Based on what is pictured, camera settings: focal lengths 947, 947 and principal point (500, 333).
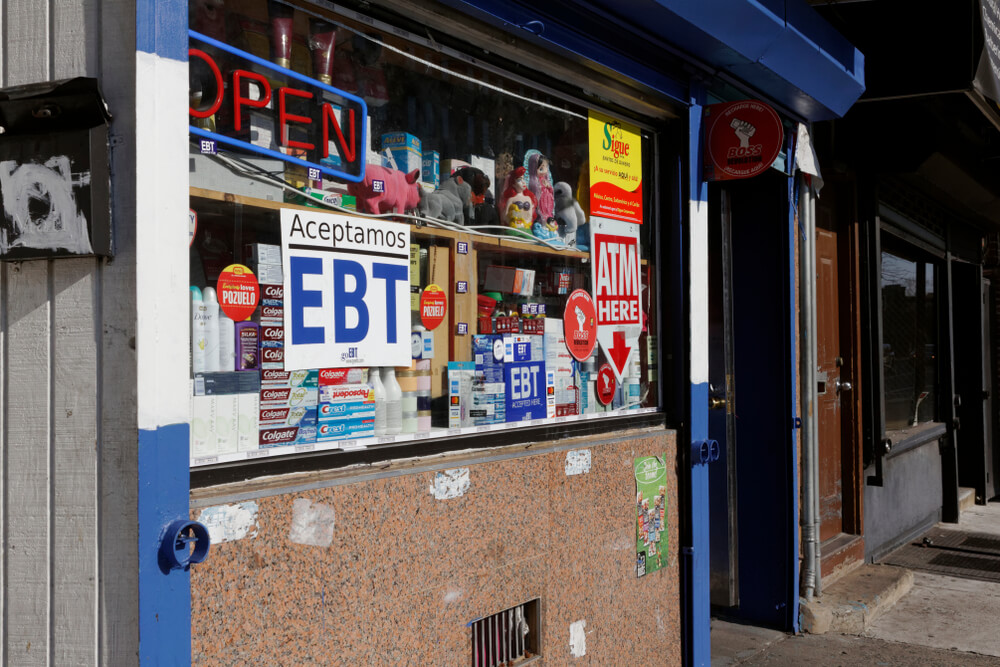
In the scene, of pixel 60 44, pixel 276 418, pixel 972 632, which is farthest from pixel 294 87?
pixel 972 632

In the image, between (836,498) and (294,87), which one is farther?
(836,498)

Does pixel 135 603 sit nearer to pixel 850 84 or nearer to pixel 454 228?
pixel 454 228

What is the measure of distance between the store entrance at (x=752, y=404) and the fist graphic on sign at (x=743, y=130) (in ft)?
2.67

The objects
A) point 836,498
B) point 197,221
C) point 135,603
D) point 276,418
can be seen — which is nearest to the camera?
point 135,603

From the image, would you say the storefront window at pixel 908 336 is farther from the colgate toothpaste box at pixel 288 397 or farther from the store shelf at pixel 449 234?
the colgate toothpaste box at pixel 288 397

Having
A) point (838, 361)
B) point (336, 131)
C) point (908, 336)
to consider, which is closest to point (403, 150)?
point (336, 131)

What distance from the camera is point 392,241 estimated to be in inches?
124

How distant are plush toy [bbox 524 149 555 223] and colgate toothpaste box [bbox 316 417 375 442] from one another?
52.7 inches

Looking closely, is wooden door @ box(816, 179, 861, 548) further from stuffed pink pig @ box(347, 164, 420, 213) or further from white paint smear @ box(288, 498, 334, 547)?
white paint smear @ box(288, 498, 334, 547)

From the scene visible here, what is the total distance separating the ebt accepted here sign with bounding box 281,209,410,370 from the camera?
281cm

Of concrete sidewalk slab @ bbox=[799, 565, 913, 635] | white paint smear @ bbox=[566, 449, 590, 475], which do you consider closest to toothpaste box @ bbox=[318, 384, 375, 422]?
white paint smear @ bbox=[566, 449, 590, 475]

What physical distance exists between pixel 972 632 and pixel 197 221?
5034 mm

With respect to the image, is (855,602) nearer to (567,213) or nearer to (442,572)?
(567,213)

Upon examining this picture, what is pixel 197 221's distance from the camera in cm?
253
